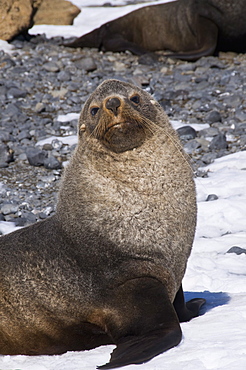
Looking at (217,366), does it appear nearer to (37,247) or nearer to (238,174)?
(37,247)

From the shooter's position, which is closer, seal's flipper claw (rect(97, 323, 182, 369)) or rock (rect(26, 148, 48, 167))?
seal's flipper claw (rect(97, 323, 182, 369))

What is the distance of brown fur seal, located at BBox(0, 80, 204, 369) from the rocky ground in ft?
9.23

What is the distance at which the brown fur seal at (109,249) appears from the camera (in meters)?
3.91

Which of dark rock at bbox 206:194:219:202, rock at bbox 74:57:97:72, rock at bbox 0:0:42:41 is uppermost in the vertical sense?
dark rock at bbox 206:194:219:202

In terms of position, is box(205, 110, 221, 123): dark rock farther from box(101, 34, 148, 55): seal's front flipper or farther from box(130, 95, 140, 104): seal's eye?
box(130, 95, 140, 104): seal's eye

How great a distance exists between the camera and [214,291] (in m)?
5.23

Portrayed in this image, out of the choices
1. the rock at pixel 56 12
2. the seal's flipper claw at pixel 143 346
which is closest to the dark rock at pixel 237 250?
the seal's flipper claw at pixel 143 346

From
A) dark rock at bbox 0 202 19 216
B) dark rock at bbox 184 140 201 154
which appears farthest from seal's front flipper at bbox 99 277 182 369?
dark rock at bbox 184 140 201 154

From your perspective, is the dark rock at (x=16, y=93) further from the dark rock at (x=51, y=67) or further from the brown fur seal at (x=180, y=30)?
the brown fur seal at (x=180, y=30)

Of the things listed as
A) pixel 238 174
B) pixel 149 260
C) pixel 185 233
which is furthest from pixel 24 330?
pixel 238 174

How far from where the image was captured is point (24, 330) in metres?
4.11

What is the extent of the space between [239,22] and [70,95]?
13.8ft

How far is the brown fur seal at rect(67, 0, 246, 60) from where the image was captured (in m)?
13.6

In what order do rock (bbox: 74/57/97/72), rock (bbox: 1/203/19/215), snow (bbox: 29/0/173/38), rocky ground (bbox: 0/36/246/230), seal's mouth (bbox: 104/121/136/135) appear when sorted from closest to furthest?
seal's mouth (bbox: 104/121/136/135)
rock (bbox: 1/203/19/215)
rocky ground (bbox: 0/36/246/230)
rock (bbox: 74/57/97/72)
snow (bbox: 29/0/173/38)
